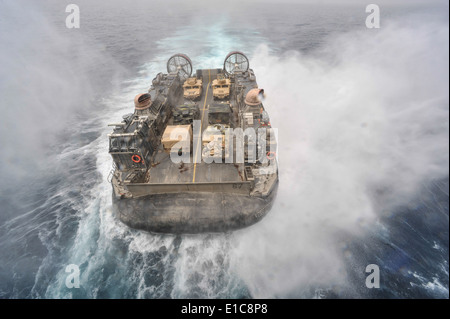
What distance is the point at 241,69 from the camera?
27.8m

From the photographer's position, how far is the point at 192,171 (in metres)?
14.3

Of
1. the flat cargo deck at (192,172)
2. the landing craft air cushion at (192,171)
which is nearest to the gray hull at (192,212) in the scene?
the landing craft air cushion at (192,171)

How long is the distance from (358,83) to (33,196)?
33172 mm

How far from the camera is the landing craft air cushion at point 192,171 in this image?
1245cm

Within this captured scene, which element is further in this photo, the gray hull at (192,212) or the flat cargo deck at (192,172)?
the flat cargo deck at (192,172)

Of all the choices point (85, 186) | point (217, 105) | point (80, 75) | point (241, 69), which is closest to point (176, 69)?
point (241, 69)

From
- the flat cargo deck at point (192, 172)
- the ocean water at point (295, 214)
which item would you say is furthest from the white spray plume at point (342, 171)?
the flat cargo deck at point (192, 172)

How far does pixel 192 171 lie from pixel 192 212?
3160 millimetres

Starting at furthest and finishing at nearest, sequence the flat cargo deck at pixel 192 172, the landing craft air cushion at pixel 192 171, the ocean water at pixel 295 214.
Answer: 1. the flat cargo deck at pixel 192 172
2. the landing craft air cushion at pixel 192 171
3. the ocean water at pixel 295 214

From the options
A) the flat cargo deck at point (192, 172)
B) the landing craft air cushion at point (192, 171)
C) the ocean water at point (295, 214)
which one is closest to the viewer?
the ocean water at point (295, 214)

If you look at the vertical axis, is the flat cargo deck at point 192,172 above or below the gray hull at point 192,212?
above

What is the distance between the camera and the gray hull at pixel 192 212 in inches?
483

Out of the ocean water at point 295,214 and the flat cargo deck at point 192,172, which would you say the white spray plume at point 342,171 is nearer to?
the ocean water at point 295,214
